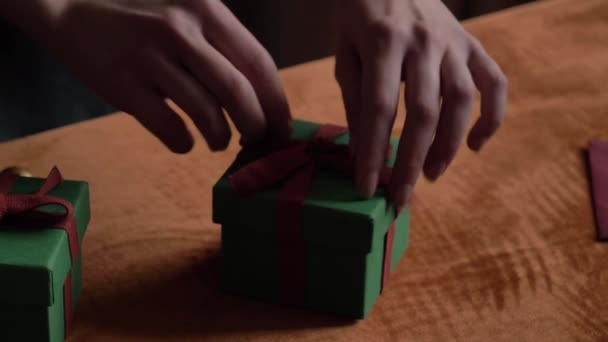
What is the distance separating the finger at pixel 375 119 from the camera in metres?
0.70

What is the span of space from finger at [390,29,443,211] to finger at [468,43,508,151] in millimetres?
52

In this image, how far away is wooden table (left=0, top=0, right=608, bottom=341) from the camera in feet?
2.37

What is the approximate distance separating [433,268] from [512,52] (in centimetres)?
44

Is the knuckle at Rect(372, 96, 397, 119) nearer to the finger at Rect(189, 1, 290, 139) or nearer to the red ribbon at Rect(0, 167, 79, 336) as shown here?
the finger at Rect(189, 1, 290, 139)

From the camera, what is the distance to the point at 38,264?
→ 0.65 meters

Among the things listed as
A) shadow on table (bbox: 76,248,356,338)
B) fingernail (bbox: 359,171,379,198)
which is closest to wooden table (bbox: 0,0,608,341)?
shadow on table (bbox: 76,248,356,338)

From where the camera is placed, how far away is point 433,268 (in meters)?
0.79

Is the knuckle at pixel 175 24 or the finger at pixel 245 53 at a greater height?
the knuckle at pixel 175 24

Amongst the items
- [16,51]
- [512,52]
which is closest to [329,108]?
[512,52]

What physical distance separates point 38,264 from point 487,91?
379mm

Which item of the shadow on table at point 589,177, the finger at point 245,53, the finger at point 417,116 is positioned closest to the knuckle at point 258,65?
the finger at point 245,53

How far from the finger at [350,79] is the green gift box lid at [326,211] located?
0.17 ft

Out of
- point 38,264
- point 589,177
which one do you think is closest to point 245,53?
point 38,264

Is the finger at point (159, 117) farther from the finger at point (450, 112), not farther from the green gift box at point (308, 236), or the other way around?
the finger at point (450, 112)
